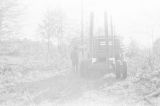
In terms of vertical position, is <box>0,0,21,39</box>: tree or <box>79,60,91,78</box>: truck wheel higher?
<box>0,0,21,39</box>: tree

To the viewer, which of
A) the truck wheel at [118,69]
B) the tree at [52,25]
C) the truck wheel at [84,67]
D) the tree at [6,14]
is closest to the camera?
the truck wheel at [118,69]

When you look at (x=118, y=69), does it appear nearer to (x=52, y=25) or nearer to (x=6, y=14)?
(x=6, y=14)

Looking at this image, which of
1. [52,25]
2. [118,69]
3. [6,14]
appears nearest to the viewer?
[118,69]

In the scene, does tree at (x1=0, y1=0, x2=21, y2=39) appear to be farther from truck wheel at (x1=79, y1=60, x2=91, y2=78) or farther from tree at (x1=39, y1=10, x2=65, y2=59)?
truck wheel at (x1=79, y1=60, x2=91, y2=78)

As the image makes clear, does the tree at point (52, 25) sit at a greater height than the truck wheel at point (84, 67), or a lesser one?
greater

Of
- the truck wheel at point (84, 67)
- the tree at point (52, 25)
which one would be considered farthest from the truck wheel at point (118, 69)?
the tree at point (52, 25)

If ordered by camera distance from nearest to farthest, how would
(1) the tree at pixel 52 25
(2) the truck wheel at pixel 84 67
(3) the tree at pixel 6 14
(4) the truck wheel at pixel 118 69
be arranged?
1. (4) the truck wheel at pixel 118 69
2. (2) the truck wheel at pixel 84 67
3. (3) the tree at pixel 6 14
4. (1) the tree at pixel 52 25

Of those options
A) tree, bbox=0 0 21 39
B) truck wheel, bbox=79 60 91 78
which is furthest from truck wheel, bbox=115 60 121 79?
tree, bbox=0 0 21 39

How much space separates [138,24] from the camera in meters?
161

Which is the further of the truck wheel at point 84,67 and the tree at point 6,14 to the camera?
the tree at point 6,14

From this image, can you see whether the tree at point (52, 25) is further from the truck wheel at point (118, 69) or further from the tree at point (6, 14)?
the truck wheel at point (118, 69)

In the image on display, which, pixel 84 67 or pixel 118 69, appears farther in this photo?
pixel 84 67

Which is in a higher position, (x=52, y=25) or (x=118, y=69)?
(x=52, y=25)

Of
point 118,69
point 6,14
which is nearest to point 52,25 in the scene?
point 6,14
